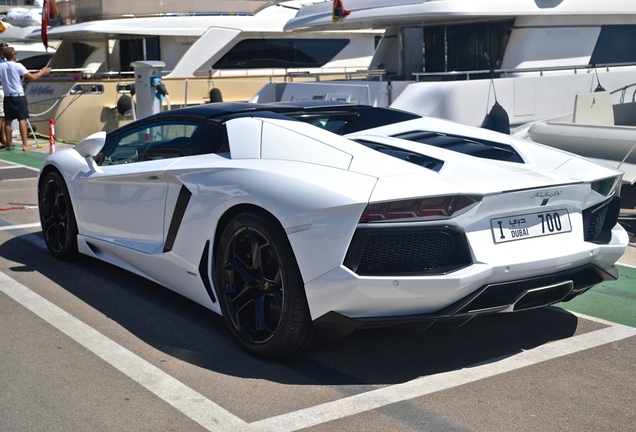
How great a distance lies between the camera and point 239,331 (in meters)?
3.89

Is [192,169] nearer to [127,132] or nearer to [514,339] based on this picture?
[127,132]

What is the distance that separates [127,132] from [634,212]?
4861mm

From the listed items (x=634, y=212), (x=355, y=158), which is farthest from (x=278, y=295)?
(x=634, y=212)

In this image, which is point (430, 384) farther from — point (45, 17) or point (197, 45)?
point (45, 17)

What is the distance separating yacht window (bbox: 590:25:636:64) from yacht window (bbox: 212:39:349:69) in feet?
34.1

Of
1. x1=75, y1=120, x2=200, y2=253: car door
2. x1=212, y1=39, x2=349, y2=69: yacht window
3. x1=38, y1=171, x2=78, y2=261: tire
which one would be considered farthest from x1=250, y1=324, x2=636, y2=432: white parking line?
x1=212, y1=39, x2=349, y2=69: yacht window

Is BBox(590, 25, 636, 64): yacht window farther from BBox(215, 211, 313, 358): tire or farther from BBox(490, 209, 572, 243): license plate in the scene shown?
BBox(215, 211, 313, 358): tire

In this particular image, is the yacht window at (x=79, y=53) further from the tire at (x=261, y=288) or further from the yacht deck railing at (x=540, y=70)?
the tire at (x=261, y=288)

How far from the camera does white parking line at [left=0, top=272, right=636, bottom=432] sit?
312 cm

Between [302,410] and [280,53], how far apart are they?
19303mm

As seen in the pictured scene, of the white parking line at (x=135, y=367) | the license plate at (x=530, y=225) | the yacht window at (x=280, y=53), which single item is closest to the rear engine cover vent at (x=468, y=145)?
the license plate at (x=530, y=225)

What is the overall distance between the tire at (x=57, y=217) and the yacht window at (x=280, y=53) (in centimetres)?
1515

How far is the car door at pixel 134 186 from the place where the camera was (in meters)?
4.53

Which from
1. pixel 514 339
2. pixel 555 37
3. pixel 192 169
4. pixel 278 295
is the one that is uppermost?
pixel 555 37
